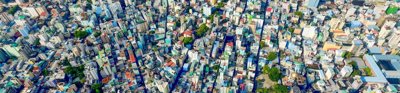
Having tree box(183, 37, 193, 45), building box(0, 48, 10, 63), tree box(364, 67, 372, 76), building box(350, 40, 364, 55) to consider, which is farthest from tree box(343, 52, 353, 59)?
building box(0, 48, 10, 63)

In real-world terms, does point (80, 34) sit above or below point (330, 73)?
above

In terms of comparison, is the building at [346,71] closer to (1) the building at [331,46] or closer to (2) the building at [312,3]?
(1) the building at [331,46]

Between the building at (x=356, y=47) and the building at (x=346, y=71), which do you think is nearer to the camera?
the building at (x=346, y=71)

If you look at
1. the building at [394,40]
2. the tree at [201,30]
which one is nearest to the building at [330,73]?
the building at [394,40]

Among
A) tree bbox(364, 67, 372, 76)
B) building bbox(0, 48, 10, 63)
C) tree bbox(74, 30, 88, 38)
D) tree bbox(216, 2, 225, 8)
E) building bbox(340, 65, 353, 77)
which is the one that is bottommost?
tree bbox(364, 67, 372, 76)

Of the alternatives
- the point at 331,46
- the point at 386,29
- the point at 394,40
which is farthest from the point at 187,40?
the point at 394,40

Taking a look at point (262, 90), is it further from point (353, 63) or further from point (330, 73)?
point (353, 63)

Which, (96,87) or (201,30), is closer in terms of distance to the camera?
(96,87)

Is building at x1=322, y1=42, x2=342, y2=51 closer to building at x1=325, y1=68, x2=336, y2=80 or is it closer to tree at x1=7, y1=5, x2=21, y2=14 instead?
building at x1=325, y1=68, x2=336, y2=80

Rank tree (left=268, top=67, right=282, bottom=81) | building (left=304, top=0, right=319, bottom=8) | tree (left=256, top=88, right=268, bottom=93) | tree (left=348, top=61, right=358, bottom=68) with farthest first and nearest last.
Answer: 1. building (left=304, top=0, right=319, bottom=8)
2. tree (left=348, top=61, right=358, bottom=68)
3. tree (left=268, top=67, right=282, bottom=81)
4. tree (left=256, top=88, right=268, bottom=93)

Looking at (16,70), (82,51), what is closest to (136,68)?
(82,51)

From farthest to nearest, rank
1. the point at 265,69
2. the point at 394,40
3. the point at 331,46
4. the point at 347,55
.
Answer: the point at 394,40
the point at 331,46
the point at 347,55
the point at 265,69

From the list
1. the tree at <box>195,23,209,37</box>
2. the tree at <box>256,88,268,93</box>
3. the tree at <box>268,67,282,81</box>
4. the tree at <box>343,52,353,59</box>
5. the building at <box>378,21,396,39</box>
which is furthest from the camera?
the tree at <box>195,23,209,37</box>

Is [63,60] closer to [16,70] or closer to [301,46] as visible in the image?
[16,70]
